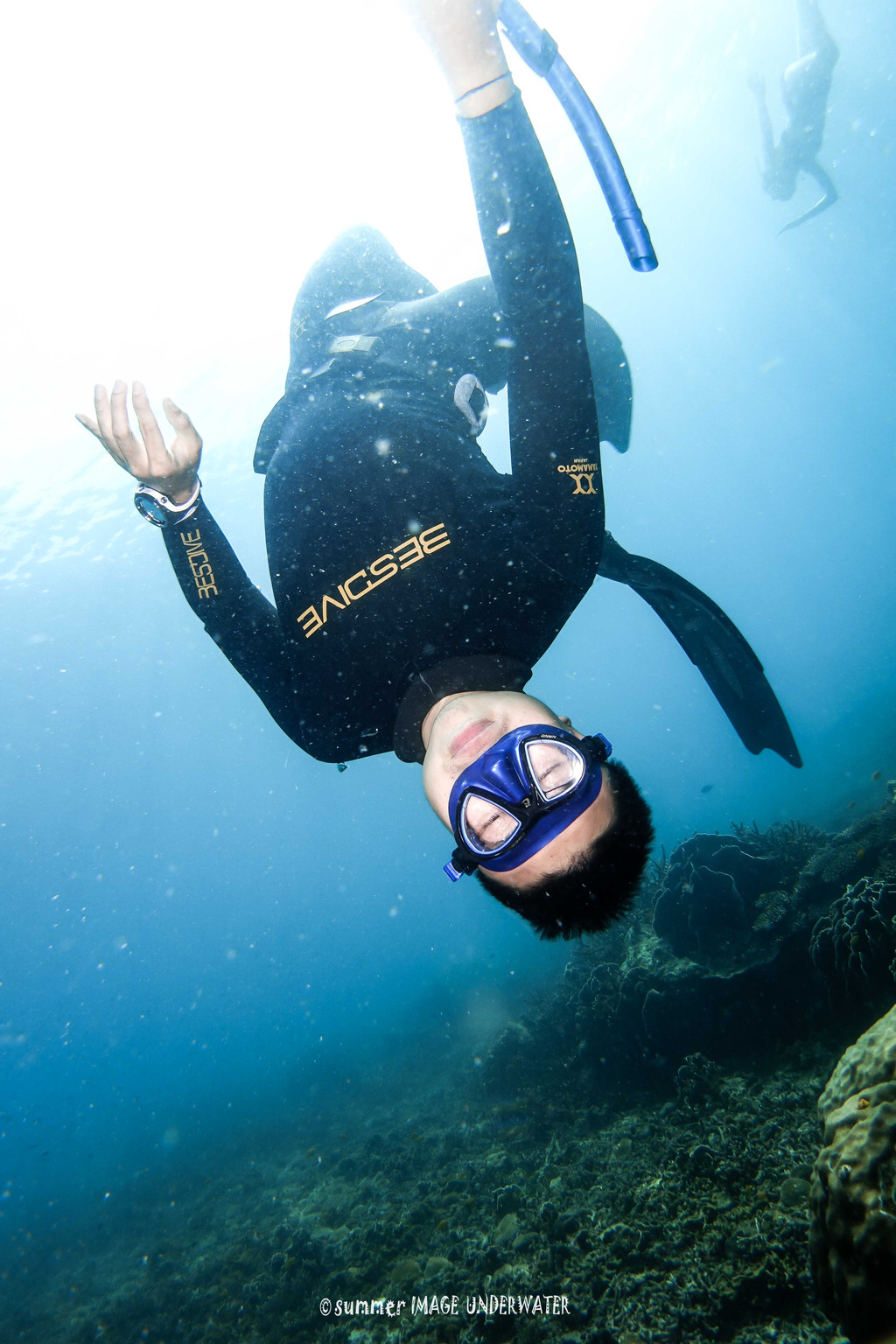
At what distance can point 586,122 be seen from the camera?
6.84 feet

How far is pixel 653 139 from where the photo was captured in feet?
70.8

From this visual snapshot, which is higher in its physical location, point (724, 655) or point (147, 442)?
point (147, 442)

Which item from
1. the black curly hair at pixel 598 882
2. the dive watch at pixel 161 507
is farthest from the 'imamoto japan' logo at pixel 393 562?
the black curly hair at pixel 598 882

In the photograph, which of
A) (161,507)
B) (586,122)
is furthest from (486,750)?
(586,122)

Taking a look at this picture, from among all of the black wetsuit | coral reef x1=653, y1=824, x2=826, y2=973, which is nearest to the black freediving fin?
the black wetsuit

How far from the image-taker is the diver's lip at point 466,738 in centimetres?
246

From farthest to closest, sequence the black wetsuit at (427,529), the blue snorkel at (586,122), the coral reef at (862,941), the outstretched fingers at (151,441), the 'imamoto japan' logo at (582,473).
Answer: the coral reef at (862,941) < the outstretched fingers at (151,441) < the 'imamoto japan' logo at (582,473) < the black wetsuit at (427,529) < the blue snorkel at (586,122)

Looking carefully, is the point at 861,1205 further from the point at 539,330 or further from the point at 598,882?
the point at 539,330

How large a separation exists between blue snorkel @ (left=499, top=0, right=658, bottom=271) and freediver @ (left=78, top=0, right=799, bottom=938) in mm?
138

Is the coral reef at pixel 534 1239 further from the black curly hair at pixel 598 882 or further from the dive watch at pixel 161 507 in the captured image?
the dive watch at pixel 161 507

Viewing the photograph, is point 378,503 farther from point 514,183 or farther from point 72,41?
point 72,41

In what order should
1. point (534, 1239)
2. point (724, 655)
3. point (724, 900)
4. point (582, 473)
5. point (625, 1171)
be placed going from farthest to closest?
point (724, 900) < point (625, 1171) < point (534, 1239) < point (724, 655) < point (582, 473)

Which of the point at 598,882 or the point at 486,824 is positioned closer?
the point at 486,824

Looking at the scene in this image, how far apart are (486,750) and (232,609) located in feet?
5.19
